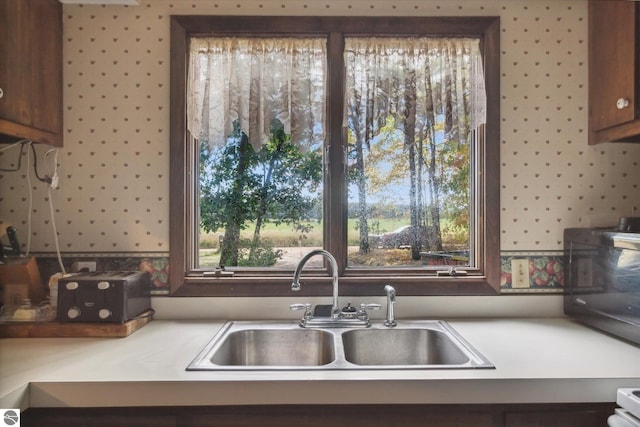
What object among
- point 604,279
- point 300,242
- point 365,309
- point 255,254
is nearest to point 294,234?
point 300,242

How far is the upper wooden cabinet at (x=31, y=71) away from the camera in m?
1.45

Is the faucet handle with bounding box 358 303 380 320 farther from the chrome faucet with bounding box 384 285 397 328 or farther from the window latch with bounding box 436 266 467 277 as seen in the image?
the window latch with bounding box 436 266 467 277

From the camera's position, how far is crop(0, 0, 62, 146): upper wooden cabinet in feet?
4.75

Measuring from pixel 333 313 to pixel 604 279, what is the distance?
1071mm

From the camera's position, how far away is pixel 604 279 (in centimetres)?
156

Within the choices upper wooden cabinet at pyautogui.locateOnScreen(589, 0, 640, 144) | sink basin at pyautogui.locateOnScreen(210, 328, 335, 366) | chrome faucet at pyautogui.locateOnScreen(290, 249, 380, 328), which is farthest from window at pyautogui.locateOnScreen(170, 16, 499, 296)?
upper wooden cabinet at pyautogui.locateOnScreen(589, 0, 640, 144)

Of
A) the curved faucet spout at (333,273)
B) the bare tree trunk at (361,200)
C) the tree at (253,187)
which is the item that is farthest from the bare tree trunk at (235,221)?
the bare tree trunk at (361,200)

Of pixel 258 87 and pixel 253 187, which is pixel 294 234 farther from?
pixel 258 87

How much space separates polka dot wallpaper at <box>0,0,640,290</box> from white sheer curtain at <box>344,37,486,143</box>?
0.46 ft

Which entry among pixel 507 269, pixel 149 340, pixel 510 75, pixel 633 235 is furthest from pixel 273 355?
pixel 510 75

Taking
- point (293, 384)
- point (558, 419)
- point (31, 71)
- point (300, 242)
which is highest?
point (31, 71)

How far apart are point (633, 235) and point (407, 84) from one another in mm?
1066

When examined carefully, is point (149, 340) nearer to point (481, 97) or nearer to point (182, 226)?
point (182, 226)

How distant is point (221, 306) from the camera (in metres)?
1.82
